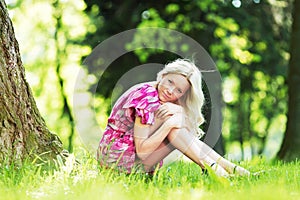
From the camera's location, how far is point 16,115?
337cm

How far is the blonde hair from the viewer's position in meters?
4.00

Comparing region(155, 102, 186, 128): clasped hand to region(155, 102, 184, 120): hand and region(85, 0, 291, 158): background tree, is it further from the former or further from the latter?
region(85, 0, 291, 158): background tree

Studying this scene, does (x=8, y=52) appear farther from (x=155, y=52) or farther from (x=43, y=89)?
(x=43, y=89)

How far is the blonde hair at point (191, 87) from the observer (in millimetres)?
4000

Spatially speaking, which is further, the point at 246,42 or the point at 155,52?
the point at 246,42

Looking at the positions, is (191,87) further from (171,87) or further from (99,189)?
(99,189)

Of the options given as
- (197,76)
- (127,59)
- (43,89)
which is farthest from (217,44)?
(43,89)

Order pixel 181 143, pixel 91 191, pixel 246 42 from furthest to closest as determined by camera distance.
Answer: pixel 246 42
pixel 181 143
pixel 91 191

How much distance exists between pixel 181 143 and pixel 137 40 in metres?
6.32

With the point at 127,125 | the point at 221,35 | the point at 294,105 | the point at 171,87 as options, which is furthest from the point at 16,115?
the point at 221,35

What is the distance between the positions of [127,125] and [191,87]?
2.14 ft

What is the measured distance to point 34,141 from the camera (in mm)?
3496

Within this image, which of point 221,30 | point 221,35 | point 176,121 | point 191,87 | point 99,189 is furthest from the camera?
point 221,35

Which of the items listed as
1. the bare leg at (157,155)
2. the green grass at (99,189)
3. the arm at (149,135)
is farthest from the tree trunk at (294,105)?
the green grass at (99,189)
